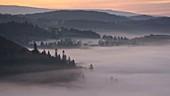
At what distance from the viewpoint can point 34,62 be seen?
6422 inches

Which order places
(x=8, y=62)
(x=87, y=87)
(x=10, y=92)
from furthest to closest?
(x=87, y=87)
(x=10, y=92)
(x=8, y=62)

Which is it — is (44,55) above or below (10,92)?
above

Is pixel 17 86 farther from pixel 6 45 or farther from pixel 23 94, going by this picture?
pixel 6 45

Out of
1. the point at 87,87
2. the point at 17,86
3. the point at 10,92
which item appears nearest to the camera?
the point at 10,92

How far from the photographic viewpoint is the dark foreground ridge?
15138cm

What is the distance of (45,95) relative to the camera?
165375 millimetres

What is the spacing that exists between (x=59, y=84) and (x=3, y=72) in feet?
120

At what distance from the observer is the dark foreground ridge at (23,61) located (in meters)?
151

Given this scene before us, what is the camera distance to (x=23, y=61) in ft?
513

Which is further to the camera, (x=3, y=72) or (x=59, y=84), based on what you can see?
(x=59, y=84)

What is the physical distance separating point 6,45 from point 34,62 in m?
12.1

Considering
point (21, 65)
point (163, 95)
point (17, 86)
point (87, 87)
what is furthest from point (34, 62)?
point (163, 95)

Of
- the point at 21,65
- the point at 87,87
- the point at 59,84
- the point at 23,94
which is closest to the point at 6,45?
the point at 21,65

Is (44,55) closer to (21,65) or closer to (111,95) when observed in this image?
(21,65)
